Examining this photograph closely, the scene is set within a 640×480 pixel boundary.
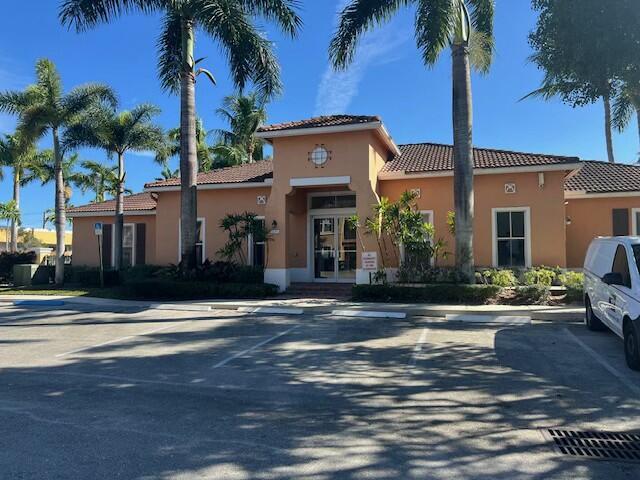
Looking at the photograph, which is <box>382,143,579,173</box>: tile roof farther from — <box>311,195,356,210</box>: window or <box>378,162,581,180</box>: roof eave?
<box>311,195,356,210</box>: window

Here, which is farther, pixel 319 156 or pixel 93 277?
pixel 93 277

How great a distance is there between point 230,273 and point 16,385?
10.5 meters

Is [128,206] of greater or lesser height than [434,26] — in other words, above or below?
below

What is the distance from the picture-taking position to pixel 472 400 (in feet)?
18.8

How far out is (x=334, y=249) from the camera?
18500mm

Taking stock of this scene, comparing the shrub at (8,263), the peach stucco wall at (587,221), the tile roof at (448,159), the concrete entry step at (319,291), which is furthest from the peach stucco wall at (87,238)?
the peach stucco wall at (587,221)

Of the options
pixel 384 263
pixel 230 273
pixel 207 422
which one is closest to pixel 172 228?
pixel 230 273

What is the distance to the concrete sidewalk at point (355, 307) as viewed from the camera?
11955 millimetres

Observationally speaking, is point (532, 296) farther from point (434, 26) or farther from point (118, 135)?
point (118, 135)

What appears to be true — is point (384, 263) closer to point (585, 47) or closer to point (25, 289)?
point (585, 47)

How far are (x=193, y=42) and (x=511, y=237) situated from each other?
13.3m

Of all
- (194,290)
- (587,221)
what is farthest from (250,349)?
(587,221)

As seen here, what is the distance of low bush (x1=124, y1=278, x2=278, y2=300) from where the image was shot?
15781 millimetres

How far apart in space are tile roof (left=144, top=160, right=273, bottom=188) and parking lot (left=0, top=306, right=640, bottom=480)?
10482mm
